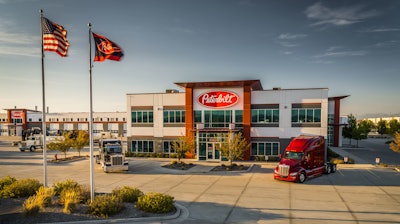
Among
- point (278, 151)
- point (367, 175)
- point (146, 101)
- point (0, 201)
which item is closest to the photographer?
point (0, 201)

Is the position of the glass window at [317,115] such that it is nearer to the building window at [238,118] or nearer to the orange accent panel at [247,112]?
the orange accent panel at [247,112]

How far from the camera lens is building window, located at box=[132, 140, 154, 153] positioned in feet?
124

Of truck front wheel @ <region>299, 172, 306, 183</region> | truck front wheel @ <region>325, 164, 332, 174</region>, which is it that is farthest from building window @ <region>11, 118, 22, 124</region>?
truck front wheel @ <region>325, 164, 332, 174</region>

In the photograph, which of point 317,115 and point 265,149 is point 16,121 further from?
point 317,115

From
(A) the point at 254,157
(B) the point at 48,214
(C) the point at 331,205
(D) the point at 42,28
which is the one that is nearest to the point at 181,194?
(B) the point at 48,214

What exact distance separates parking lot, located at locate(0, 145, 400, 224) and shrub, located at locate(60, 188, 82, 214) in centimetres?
456

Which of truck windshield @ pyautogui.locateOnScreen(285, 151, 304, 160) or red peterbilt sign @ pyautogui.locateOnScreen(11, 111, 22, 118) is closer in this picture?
truck windshield @ pyautogui.locateOnScreen(285, 151, 304, 160)

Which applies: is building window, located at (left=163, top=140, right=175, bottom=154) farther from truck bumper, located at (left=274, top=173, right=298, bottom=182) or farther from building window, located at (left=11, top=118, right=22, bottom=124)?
building window, located at (left=11, top=118, right=22, bottom=124)

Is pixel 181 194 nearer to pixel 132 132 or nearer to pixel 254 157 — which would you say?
pixel 254 157

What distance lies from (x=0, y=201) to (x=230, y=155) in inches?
761

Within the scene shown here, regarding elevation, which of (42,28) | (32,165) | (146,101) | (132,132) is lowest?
(32,165)

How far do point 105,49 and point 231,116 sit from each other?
22.4 metres

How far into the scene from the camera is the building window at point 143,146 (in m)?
37.8

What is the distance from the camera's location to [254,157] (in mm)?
33469
